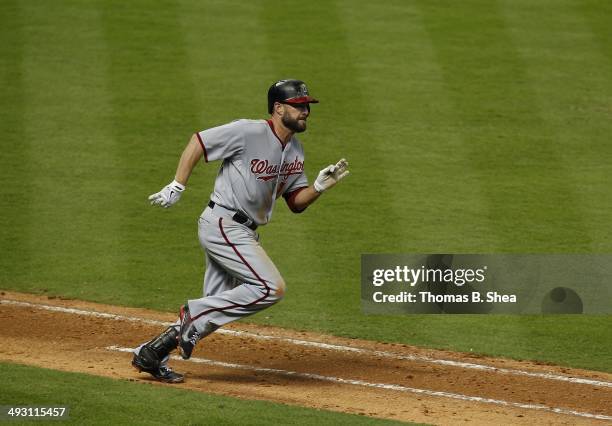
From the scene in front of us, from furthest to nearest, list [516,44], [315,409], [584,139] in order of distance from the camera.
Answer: [516,44] → [584,139] → [315,409]

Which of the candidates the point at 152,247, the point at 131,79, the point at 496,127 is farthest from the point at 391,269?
the point at 131,79

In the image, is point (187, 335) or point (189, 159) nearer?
point (189, 159)

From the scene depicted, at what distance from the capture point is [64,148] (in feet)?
47.1

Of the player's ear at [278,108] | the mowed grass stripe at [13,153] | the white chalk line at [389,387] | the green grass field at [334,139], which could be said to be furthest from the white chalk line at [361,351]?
the player's ear at [278,108]

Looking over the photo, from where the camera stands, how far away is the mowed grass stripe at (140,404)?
7176mm

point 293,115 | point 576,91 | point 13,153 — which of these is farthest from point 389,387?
point 576,91

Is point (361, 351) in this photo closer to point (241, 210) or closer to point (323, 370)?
point (323, 370)

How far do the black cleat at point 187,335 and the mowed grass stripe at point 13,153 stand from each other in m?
3.42

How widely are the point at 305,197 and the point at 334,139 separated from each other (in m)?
6.40

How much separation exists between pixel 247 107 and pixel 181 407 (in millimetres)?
8484

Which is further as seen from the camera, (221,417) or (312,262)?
(312,262)

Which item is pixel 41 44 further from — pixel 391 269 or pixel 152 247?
pixel 391 269

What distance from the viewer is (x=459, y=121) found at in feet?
50.2

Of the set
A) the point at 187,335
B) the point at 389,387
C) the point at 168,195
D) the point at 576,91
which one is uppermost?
the point at 576,91
